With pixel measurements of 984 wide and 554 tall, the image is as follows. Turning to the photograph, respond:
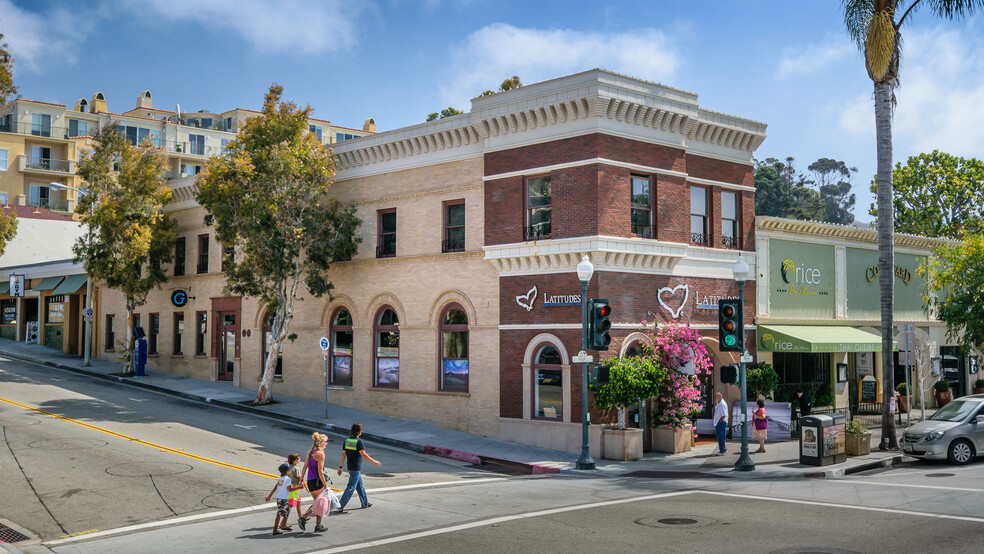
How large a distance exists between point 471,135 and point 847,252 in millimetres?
16318

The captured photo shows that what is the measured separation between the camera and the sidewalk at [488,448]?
837 inches

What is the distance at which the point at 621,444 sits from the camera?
74.2ft

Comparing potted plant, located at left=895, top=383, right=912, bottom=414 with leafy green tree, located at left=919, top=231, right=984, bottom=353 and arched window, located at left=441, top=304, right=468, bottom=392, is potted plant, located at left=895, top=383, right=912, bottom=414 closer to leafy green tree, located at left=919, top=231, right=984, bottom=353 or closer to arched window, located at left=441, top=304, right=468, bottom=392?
leafy green tree, located at left=919, top=231, right=984, bottom=353

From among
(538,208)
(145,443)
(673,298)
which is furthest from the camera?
(673,298)

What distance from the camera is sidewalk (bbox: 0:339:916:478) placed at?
2125cm

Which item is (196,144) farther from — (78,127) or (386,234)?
(386,234)

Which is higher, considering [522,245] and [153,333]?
[522,245]

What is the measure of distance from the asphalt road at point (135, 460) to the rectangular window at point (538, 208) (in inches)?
290

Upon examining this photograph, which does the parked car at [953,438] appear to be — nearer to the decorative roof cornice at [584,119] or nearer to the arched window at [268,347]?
the decorative roof cornice at [584,119]

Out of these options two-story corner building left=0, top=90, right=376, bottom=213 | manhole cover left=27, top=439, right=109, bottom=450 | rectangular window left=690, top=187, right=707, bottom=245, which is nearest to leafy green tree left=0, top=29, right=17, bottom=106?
manhole cover left=27, top=439, right=109, bottom=450

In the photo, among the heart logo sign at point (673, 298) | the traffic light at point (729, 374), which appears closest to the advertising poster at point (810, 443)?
the traffic light at point (729, 374)

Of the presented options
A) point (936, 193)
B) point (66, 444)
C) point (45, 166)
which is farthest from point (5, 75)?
point (45, 166)

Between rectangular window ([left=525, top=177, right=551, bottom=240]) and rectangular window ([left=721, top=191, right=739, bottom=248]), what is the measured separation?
6.73 metres

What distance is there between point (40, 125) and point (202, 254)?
48101mm
